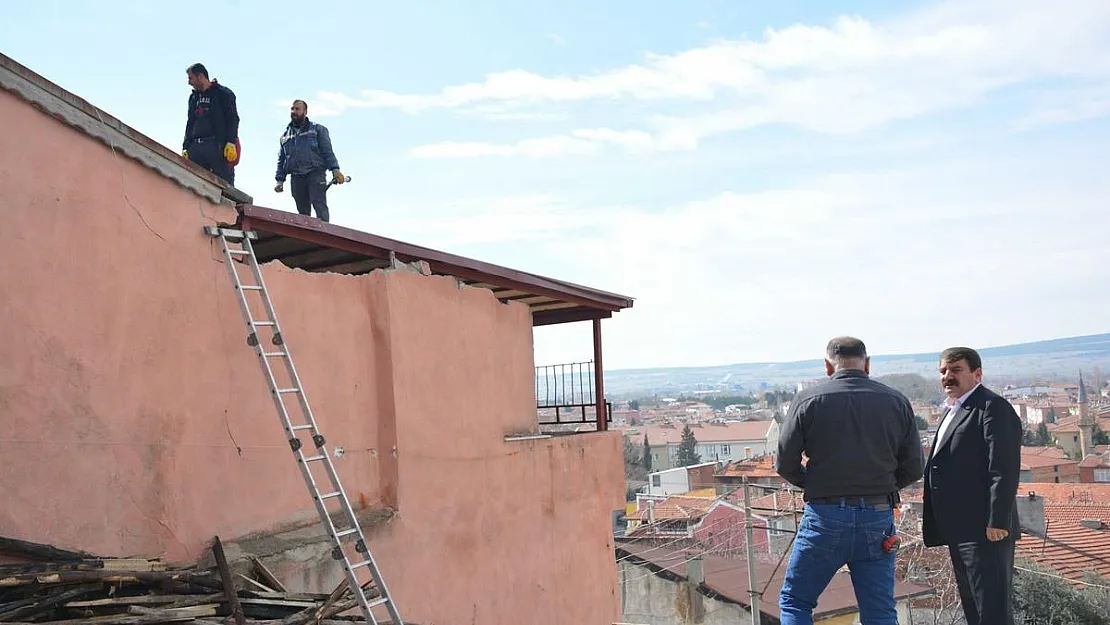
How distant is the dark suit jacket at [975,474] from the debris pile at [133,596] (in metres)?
3.52

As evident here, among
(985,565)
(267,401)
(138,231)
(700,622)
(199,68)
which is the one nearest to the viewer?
(985,565)

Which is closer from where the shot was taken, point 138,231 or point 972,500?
point 972,500

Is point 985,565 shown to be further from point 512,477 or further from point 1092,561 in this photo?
point 1092,561

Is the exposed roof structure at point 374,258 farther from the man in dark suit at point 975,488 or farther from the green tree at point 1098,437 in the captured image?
the green tree at point 1098,437

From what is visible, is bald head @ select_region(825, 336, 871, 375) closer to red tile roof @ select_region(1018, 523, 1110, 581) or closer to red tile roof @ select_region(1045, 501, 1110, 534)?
red tile roof @ select_region(1018, 523, 1110, 581)

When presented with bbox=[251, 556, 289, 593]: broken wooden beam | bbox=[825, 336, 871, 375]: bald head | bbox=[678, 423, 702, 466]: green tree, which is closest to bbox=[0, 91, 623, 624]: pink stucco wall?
bbox=[251, 556, 289, 593]: broken wooden beam

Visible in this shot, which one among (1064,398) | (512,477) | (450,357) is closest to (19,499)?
(450,357)

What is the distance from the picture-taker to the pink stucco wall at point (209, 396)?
5641 millimetres

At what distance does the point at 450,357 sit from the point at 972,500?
5.04 meters

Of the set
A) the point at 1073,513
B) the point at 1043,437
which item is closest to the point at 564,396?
the point at 1073,513

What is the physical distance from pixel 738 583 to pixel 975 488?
1956 centimetres

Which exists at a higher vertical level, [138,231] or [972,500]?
[138,231]

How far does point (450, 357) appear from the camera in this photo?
887 centimetres

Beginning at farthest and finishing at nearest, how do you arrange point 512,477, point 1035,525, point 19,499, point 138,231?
point 1035,525 → point 512,477 → point 138,231 → point 19,499
